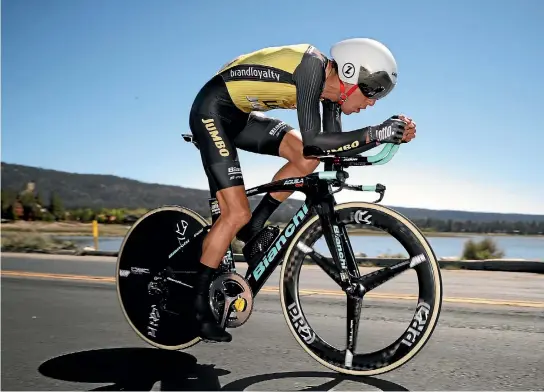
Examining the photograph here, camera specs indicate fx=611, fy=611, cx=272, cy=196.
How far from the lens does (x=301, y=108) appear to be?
3.41 meters

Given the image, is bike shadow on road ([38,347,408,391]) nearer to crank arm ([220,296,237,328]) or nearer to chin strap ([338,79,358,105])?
crank arm ([220,296,237,328])

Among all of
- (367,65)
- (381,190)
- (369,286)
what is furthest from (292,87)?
(369,286)

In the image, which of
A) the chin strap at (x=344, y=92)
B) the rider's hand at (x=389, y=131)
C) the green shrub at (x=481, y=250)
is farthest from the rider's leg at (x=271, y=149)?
the green shrub at (x=481, y=250)

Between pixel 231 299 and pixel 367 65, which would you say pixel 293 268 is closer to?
pixel 231 299

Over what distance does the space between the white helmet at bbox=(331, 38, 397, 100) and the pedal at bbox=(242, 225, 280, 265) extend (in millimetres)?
1064

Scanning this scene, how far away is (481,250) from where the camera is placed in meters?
17.3

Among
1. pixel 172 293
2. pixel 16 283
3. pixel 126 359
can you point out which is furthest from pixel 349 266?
pixel 16 283

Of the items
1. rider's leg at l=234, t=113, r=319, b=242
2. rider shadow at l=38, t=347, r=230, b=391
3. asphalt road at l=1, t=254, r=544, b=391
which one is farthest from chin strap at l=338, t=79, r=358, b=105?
rider shadow at l=38, t=347, r=230, b=391

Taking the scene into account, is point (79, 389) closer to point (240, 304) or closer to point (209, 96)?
point (240, 304)

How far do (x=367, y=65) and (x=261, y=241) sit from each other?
130cm

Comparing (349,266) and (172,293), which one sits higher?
(349,266)

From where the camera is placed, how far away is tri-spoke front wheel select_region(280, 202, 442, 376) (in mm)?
3203

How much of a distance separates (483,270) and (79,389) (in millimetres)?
9011

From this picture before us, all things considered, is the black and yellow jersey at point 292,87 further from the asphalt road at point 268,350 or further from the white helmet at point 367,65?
the asphalt road at point 268,350
